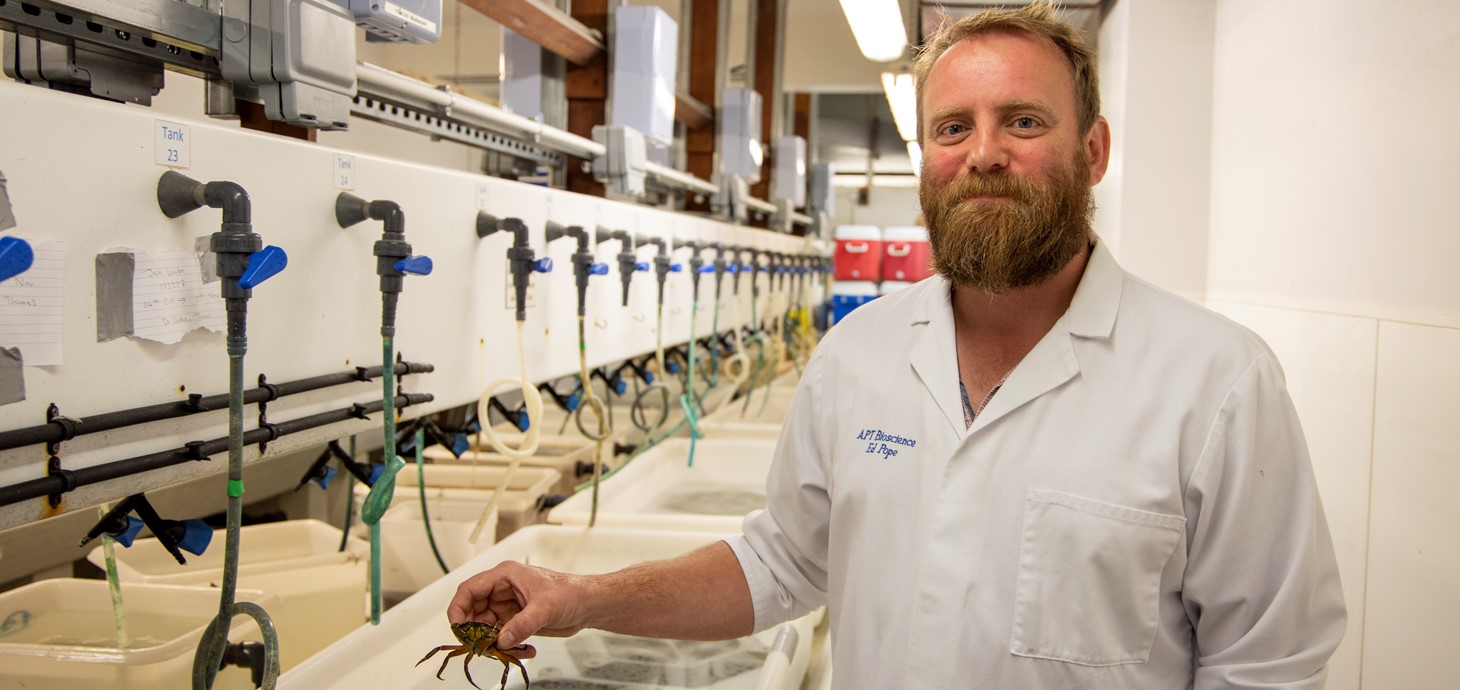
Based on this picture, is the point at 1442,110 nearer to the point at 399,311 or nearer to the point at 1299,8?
the point at 1299,8

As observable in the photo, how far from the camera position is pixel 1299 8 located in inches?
69.3

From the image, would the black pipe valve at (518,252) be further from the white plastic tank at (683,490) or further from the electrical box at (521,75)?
the electrical box at (521,75)

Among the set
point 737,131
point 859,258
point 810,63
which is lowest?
point 859,258

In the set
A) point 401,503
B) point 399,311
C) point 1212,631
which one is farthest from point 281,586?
point 1212,631

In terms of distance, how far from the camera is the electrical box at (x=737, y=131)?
175 inches

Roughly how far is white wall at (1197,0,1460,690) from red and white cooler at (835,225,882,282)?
560cm

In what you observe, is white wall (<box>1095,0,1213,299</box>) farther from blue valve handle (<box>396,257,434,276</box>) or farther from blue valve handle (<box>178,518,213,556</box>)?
blue valve handle (<box>178,518,213,556</box>)

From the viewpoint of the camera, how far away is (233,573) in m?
1.06

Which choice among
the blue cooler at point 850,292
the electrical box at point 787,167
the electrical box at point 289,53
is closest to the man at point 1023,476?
the electrical box at point 289,53

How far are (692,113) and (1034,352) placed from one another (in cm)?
328

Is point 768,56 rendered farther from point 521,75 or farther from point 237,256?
point 237,256

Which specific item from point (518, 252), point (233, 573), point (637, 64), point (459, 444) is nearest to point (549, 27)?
point (637, 64)

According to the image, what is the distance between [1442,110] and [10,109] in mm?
1610

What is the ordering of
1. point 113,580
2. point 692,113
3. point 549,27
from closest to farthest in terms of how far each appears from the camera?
1. point 113,580
2. point 549,27
3. point 692,113
